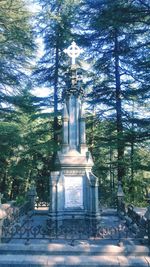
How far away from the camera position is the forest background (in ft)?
59.4

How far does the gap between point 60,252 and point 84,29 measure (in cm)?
1672

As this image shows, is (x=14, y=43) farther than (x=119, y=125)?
Yes

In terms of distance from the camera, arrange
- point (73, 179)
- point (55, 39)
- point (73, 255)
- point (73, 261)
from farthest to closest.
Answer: point (55, 39) < point (73, 179) < point (73, 255) < point (73, 261)

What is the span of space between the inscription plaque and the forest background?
720 cm

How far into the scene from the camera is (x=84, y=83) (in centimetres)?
2014

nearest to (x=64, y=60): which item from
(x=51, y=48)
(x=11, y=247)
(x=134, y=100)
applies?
(x=51, y=48)

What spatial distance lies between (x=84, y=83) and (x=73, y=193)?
11181 millimetres

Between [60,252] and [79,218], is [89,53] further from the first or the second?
[60,252]

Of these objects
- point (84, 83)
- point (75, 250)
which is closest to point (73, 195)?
point (75, 250)

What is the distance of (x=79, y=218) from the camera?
10.2 metres

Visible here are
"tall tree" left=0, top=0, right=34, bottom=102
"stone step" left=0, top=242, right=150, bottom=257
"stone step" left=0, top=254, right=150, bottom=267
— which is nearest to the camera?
"stone step" left=0, top=254, right=150, bottom=267

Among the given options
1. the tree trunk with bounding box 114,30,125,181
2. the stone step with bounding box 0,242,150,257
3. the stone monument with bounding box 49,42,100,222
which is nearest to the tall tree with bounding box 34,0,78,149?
the tree trunk with bounding box 114,30,125,181

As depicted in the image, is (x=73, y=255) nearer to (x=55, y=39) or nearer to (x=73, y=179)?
(x=73, y=179)

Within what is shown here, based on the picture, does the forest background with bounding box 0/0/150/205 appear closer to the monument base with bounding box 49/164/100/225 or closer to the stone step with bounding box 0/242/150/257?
the monument base with bounding box 49/164/100/225
